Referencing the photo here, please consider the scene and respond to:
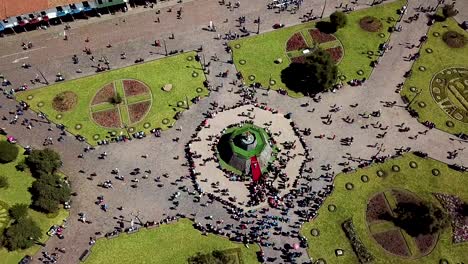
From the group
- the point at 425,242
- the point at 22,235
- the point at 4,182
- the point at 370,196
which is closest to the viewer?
the point at 22,235

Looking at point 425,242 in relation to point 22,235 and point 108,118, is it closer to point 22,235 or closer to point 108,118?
point 108,118

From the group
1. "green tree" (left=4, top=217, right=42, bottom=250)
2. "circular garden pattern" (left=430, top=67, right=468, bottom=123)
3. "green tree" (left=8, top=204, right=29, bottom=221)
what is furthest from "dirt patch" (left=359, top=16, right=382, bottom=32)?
"green tree" (left=8, top=204, right=29, bottom=221)

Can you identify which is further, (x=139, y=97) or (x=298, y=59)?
(x=298, y=59)

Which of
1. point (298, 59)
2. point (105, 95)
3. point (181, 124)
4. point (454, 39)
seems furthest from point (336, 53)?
point (105, 95)

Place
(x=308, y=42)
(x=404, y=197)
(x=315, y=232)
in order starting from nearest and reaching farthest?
1. (x=315, y=232)
2. (x=404, y=197)
3. (x=308, y=42)

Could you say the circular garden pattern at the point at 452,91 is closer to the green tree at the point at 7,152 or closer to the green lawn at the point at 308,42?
the green lawn at the point at 308,42

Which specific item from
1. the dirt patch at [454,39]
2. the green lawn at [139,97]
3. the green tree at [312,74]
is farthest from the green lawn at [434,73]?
the green lawn at [139,97]

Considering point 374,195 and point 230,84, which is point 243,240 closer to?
point 374,195
